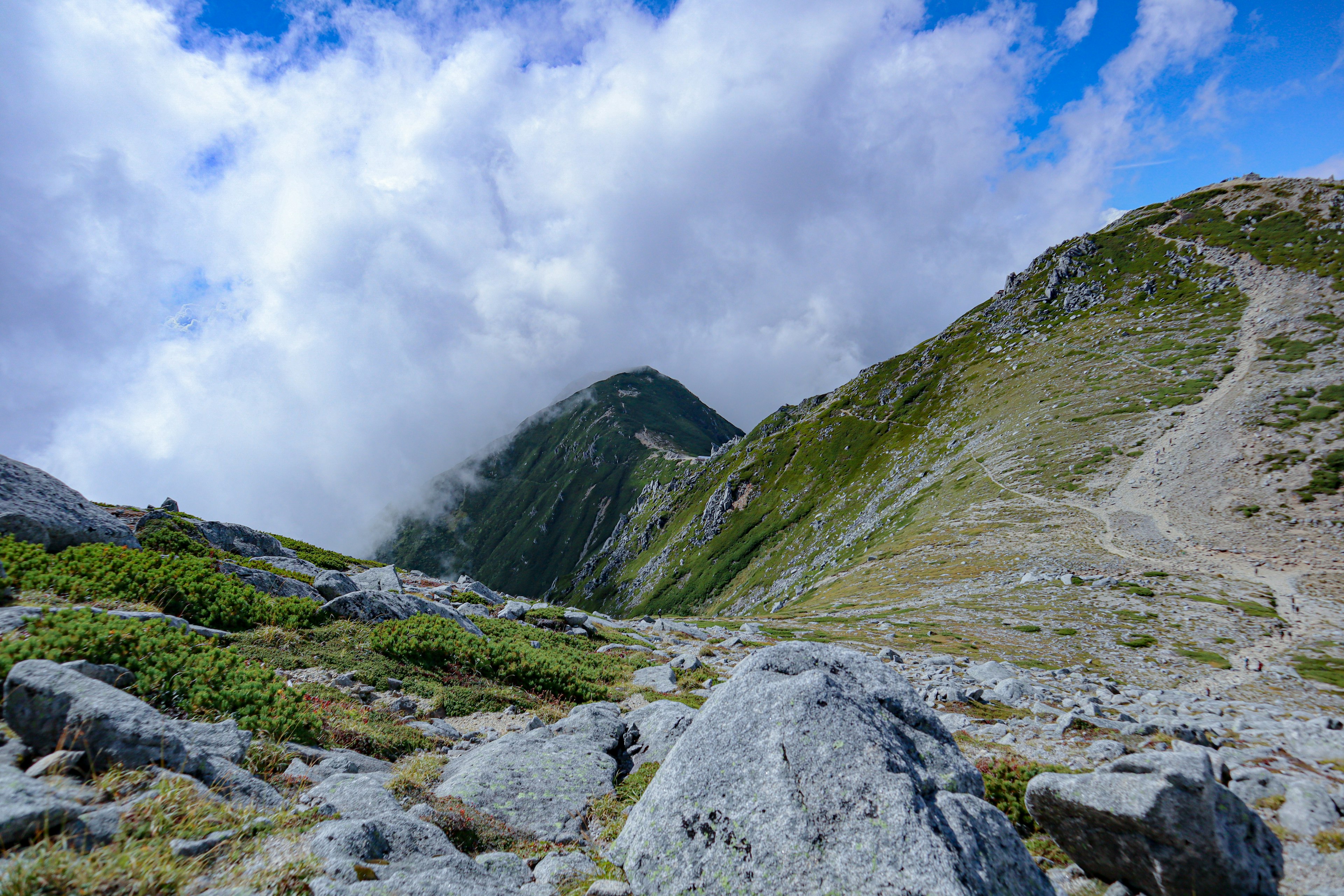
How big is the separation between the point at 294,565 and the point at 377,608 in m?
14.8

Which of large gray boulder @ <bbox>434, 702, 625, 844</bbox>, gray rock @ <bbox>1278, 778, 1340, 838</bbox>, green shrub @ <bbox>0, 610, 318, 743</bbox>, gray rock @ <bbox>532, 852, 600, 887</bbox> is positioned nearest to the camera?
gray rock @ <bbox>532, 852, 600, 887</bbox>

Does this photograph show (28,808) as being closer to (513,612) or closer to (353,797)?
(353,797)

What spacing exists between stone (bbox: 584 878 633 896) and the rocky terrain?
78 millimetres

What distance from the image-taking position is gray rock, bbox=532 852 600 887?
25.2 feet

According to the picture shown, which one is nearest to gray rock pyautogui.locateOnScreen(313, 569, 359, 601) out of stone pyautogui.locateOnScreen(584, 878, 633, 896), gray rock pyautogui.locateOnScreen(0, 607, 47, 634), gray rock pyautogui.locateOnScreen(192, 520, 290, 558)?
gray rock pyautogui.locateOnScreen(192, 520, 290, 558)

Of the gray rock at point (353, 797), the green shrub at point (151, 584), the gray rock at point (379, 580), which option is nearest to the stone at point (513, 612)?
the gray rock at point (379, 580)

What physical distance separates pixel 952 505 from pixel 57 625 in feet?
289

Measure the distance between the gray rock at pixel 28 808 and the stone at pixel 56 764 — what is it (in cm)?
42

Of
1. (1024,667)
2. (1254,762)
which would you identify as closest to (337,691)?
(1254,762)

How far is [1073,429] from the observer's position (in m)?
83.6

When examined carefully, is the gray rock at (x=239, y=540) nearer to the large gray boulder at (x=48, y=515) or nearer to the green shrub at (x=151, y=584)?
the large gray boulder at (x=48, y=515)

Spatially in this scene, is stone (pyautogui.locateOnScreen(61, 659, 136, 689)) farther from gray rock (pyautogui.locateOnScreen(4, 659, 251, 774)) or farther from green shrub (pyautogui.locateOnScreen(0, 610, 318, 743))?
gray rock (pyautogui.locateOnScreen(4, 659, 251, 774))

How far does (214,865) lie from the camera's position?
5504mm

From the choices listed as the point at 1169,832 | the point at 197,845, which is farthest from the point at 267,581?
the point at 1169,832
